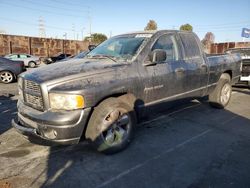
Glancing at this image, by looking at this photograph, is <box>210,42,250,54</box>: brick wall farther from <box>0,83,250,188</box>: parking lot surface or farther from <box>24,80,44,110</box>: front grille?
<box>24,80,44,110</box>: front grille

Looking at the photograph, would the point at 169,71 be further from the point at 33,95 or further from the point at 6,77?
the point at 6,77

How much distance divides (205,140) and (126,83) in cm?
186

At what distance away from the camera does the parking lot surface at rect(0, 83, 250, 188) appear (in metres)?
3.32

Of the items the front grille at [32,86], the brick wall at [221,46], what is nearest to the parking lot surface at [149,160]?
the front grille at [32,86]

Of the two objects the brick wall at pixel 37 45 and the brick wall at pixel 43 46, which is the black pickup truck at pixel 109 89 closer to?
the brick wall at pixel 43 46

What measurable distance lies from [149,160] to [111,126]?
0.77m

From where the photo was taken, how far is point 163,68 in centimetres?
480

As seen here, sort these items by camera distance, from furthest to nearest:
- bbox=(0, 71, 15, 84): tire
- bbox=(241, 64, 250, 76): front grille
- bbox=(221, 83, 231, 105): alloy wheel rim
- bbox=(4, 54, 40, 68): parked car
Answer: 1. bbox=(4, 54, 40, 68): parked car
2. bbox=(0, 71, 15, 84): tire
3. bbox=(241, 64, 250, 76): front grille
4. bbox=(221, 83, 231, 105): alloy wheel rim

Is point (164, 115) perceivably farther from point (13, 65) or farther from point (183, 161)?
point (13, 65)

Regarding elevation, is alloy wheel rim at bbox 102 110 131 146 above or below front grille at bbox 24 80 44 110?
below

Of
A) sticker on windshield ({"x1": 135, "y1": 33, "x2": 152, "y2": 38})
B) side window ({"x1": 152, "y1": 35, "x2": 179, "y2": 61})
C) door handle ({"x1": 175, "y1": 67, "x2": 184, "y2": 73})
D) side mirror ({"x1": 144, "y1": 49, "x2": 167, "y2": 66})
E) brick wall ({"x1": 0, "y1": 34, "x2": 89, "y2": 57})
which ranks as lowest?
door handle ({"x1": 175, "y1": 67, "x2": 184, "y2": 73})

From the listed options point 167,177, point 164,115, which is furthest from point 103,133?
point 164,115

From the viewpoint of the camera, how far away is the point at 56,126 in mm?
3475

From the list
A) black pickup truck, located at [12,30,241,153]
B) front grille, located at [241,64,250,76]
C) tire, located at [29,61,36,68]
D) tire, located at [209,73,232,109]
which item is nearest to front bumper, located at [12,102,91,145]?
black pickup truck, located at [12,30,241,153]
